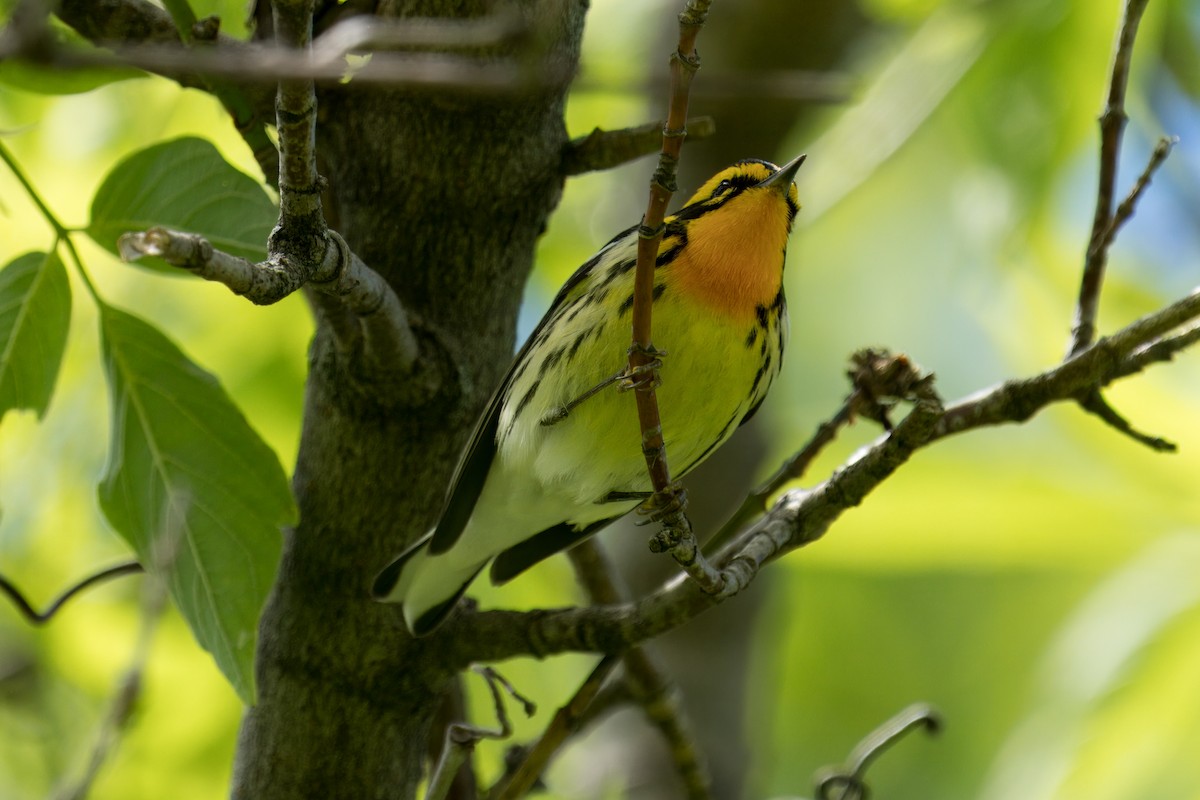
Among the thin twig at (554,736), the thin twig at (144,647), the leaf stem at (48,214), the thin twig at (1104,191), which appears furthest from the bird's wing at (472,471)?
the thin twig at (1104,191)

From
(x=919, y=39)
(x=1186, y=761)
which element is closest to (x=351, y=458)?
(x=1186, y=761)

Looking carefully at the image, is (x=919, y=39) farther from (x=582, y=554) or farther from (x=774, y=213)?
(x=582, y=554)

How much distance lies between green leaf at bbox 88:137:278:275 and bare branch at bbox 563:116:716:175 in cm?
58

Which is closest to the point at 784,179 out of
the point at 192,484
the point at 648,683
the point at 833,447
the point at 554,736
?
the point at 648,683

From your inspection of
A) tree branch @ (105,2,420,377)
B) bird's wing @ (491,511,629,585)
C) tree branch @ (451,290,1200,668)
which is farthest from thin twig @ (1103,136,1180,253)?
tree branch @ (105,2,420,377)

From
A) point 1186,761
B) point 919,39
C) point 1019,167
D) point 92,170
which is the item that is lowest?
point 1186,761

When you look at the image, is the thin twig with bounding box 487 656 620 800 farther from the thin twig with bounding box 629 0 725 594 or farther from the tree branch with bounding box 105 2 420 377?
the tree branch with bounding box 105 2 420 377

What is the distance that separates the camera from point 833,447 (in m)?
4.59

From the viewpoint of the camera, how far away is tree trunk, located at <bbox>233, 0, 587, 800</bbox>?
6.73 ft

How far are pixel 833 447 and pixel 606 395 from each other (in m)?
2.52

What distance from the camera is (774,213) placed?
2.50m

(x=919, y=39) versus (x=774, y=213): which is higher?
(x=919, y=39)

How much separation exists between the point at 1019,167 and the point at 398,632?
1.83 metres

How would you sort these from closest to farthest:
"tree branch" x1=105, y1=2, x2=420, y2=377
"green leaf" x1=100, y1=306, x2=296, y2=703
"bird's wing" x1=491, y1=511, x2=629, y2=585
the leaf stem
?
"tree branch" x1=105, y1=2, x2=420, y2=377
the leaf stem
"green leaf" x1=100, y1=306, x2=296, y2=703
"bird's wing" x1=491, y1=511, x2=629, y2=585
